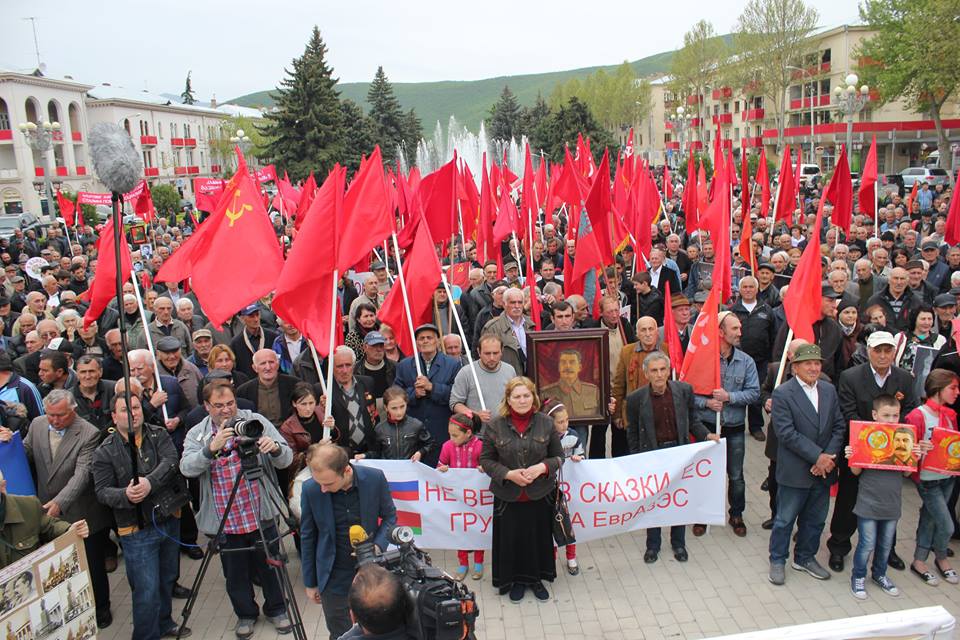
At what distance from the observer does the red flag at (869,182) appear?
518 inches

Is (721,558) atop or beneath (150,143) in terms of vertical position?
beneath

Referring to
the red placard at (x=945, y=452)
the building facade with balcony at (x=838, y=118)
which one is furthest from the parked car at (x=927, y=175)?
the red placard at (x=945, y=452)

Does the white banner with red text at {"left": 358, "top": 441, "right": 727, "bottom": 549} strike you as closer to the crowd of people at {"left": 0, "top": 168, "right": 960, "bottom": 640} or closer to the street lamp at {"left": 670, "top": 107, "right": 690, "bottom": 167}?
the crowd of people at {"left": 0, "top": 168, "right": 960, "bottom": 640}

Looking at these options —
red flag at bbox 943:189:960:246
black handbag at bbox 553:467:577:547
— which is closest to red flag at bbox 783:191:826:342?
black handbag at bbox 553:467:577:547

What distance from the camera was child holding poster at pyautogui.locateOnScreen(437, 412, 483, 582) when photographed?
5996mm

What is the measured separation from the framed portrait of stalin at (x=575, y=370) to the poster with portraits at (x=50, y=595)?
3626 mm

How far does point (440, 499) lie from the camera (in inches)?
242

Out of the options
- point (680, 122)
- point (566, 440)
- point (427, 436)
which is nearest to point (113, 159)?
point (427, 436)

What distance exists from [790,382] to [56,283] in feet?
36.0

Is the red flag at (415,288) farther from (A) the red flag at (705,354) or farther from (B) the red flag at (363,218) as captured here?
(A) the red flag at (705,354)

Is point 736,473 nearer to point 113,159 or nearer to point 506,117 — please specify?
point 113,159

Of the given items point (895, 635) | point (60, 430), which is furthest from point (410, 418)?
point (895, 635)

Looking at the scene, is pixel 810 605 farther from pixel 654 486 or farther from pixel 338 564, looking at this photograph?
pixel 338 564

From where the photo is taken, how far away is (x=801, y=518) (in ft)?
19.8
